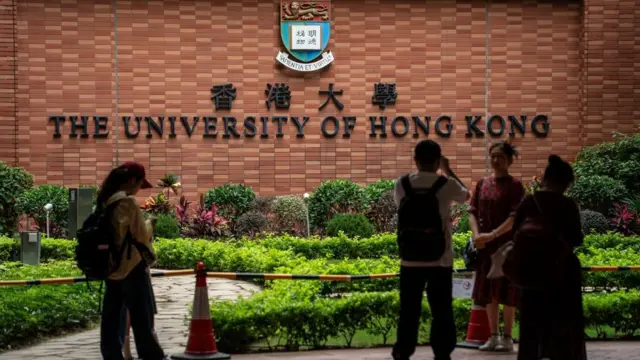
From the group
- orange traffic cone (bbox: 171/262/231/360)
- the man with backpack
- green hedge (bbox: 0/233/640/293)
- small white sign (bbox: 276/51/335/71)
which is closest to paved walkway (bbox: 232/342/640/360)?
orange traffic cone (bbox: 171/262/231/360)

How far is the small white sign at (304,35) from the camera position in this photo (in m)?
22.5

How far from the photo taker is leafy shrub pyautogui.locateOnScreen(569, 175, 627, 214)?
2061 cm

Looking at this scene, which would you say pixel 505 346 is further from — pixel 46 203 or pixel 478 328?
pixel 46 203

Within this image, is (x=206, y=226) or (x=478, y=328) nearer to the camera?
(x=478, y=328)

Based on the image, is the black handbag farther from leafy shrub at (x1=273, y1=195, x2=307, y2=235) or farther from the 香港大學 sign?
the 香港大學 sign

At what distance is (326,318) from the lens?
9.56 meters

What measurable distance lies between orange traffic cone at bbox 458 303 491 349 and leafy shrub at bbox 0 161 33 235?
13.8m

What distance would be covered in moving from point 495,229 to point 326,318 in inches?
67.6

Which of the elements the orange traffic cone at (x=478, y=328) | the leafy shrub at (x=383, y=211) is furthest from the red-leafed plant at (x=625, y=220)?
the orange traffic cone at (x=478, y=328)

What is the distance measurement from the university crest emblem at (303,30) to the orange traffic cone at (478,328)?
1392 centimetres

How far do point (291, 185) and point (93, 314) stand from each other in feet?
36.7

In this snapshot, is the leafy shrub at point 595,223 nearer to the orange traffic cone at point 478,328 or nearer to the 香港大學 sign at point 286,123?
the 香港大學 sign at point 286,123

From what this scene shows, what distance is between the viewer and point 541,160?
909 inches

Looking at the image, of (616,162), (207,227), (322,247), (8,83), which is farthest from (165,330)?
(616,162)
